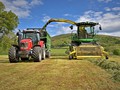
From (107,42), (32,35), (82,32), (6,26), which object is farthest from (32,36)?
(107,42)

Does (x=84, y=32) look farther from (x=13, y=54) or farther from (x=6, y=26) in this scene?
(x=6, y=26)

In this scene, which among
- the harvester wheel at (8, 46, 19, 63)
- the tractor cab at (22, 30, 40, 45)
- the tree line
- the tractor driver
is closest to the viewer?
the harvester wheel at (8, 46, 19, 63)

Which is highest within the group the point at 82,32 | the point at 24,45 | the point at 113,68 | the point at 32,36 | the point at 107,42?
the point at 82,32

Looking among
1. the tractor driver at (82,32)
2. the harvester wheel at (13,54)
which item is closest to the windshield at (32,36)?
the harvester wheel at (13,54)

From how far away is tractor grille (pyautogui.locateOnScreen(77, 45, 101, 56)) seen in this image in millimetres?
22375

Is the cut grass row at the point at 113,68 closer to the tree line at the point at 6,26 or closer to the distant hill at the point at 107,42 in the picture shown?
the distant hill at the point at 107,42

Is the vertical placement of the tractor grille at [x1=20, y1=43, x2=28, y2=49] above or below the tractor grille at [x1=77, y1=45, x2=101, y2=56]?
above

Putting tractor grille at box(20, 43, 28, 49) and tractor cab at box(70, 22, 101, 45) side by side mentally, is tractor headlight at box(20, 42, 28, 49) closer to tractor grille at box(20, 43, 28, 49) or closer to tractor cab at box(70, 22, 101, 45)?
tractor grille at box(20, 43, 28, 49)

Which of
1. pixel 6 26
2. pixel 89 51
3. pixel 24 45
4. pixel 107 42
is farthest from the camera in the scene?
pixel 107 42

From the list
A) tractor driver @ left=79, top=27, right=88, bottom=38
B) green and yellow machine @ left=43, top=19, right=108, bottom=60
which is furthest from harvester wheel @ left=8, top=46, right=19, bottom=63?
tractor driver @ left=79, top=27, right=88, bottom=38

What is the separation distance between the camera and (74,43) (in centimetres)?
2598

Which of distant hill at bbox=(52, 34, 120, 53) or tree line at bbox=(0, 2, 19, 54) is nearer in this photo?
distant hill at bbox=(52, 34, 120, 53)

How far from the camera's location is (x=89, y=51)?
22.4 metres

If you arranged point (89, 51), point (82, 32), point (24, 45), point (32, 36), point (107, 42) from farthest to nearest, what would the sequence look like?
1. point (107, 42)
2. point (82, 32)
3. point (89, 51)
4. point (32, 36)
5. point (24, 45)
